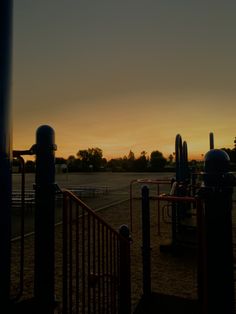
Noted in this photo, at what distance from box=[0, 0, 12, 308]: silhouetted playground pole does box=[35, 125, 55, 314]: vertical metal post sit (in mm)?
558

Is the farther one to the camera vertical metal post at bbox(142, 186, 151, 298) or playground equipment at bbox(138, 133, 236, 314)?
vertical metal post at bbox(142, 186, 151, 298)

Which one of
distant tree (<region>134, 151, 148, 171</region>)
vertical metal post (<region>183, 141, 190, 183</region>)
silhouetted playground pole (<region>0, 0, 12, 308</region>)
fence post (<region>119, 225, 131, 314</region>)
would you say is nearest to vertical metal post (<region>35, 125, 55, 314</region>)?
silhouetted playground pole (<region>0, 0, 12, 308</region>)

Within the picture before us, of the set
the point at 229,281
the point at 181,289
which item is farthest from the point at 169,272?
the point at 229,281

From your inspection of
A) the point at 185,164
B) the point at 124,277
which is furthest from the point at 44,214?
the point at 185,164

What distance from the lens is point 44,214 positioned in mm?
2832

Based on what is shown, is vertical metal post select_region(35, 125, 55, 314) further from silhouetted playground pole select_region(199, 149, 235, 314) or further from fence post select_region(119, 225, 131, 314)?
silhouetted playground pole select_region(199, 149, 235, 314)

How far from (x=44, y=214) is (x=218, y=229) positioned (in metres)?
1.49

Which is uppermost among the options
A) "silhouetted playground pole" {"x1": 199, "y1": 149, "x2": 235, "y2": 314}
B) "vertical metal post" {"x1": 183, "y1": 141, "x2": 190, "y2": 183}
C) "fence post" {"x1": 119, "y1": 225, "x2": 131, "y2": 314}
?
"vertical metal post" {"x1": 183, "y1": 141, "x2": 190, "y2": 183}

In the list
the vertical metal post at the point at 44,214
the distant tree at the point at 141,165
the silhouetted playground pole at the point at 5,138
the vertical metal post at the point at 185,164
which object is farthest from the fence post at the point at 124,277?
the distant tree at the point at 141,165

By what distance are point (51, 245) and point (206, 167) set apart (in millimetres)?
1536

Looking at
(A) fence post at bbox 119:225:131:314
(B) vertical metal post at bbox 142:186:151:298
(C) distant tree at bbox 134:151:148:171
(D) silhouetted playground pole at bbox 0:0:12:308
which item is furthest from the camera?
(C) distant tree at bbox 134:151:148:171

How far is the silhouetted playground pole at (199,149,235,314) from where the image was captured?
8.06 feet

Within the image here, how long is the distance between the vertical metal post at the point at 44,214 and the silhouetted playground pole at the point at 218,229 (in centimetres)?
132

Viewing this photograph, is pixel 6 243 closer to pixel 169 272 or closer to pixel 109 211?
pixel 169 272
